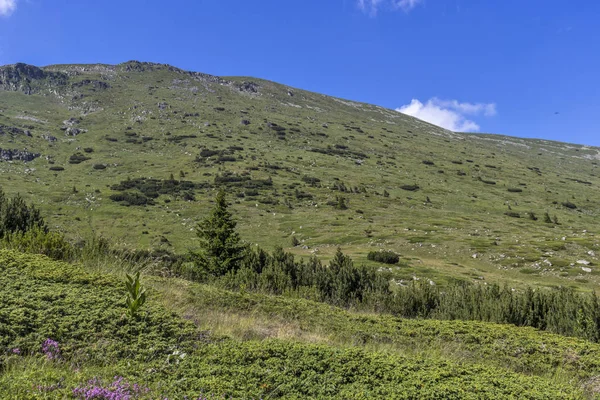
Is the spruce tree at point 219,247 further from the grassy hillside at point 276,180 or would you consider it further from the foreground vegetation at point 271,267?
the grassy hillside at point 276,180

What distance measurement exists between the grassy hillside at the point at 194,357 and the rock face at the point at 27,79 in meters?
168

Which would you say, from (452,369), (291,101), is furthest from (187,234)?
(291,101)

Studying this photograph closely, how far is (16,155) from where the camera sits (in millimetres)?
77312

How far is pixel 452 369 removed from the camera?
5137 millimetres

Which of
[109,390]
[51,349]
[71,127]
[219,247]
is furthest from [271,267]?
[71,127]

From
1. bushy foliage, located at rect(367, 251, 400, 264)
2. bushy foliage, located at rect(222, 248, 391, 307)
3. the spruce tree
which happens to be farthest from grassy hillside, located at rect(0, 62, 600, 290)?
the spruce tree

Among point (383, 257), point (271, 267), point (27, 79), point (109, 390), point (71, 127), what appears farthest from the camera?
point (27, 79)

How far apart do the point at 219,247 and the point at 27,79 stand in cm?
16725

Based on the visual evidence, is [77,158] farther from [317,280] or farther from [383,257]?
[317,280]

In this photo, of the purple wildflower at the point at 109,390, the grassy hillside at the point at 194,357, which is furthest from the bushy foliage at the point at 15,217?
the purple wildflower at the point at 109,390

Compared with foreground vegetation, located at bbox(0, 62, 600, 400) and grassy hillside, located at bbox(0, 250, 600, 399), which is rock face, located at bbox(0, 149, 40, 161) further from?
grassy hillside, located at bbox(0, 250, 600, 399)

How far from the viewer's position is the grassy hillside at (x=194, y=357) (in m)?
3.92

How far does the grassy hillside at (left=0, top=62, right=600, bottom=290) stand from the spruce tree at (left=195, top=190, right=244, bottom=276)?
724 cm

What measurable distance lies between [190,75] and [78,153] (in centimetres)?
10952
